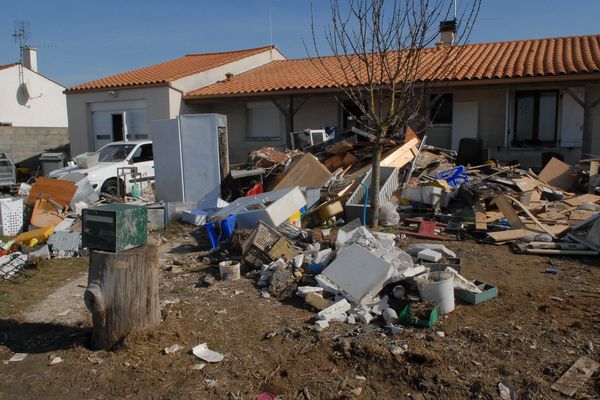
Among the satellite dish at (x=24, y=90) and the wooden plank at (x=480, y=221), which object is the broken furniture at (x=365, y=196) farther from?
the satellite dish at (x=24, y=90)

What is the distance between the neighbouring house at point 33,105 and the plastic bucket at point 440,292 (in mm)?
18579

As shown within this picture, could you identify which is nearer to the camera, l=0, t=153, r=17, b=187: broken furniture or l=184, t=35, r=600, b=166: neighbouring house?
l=184, t=35, r=600, b=166: neighbouring house

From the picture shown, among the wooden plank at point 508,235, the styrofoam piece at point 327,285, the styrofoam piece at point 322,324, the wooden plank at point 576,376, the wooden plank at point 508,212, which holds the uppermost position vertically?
the wooden plank at point 508,212

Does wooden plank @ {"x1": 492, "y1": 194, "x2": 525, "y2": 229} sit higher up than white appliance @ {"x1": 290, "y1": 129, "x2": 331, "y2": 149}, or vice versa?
white appliance @ {"x1": 290, "y1": 129, "x2": 331, "y2": 149}

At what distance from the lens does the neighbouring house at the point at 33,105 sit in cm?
1988

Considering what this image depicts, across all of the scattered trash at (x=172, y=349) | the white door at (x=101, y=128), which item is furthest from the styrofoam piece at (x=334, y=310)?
the white door at (x=101, y=128)

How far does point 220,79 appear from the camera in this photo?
18.2m

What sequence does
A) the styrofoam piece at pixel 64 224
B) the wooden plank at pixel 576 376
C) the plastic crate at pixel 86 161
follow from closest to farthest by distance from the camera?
the wooden plank at pixel 576 376 < the styrofoam piece at pixel 64 224 < the plastic crate at pixel 86 161

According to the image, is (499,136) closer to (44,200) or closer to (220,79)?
(220,79)

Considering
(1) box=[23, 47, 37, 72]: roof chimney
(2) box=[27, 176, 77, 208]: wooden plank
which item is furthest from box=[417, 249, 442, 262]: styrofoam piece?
(1) box=[23, 47, 37, 72]: roof chimney

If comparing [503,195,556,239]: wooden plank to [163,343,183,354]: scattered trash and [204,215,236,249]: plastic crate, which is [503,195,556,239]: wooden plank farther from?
[163,343,183,354]: scattered trash

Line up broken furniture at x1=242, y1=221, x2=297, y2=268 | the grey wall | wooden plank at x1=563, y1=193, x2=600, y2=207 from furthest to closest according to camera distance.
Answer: the grey wall
wooden plank at x1=563, y1=193, x2=600, y2=207
broken furniture at x1=242, y1=221, x2=297, y2=268

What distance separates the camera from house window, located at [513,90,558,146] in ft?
43.3

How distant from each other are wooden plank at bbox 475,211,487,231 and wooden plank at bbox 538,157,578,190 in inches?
124
